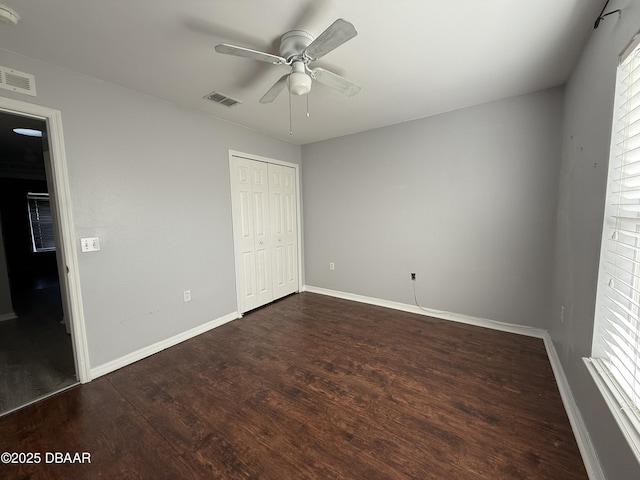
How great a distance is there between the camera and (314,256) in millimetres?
4312

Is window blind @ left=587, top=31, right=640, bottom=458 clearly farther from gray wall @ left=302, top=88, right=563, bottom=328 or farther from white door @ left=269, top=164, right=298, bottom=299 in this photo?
white door @ left=269, top=164, right=298, bottom=299

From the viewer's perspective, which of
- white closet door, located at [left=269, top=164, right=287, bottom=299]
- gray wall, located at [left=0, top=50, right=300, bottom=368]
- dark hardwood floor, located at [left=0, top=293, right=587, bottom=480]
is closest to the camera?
dark hardwood floor, located at [left=0, top=293, right=587, bottom=480]

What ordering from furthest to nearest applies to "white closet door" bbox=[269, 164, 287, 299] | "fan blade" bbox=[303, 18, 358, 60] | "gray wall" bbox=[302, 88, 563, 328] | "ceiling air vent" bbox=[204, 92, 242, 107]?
"white closet door" bbox=[269, 164, 287, 299]
"gray wall" bbox=[302, 88, 563, 328]
"ceiling air vent" bbox=[204, 92, 242, 107]
"fan blade" bbox=[303, 18, 358, 60]

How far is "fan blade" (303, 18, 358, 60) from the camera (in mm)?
1217

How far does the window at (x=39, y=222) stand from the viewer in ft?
17.5

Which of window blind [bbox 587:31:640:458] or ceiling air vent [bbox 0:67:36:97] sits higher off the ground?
ceiling air vent [bbox 0:67:36:97]

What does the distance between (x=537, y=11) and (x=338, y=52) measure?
3.97 ft

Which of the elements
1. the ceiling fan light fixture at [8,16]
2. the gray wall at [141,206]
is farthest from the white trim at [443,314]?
the ceiling fan light fixture at [8,16]

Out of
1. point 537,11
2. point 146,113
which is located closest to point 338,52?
point 537,11

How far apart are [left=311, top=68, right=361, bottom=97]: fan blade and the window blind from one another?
1403 mm

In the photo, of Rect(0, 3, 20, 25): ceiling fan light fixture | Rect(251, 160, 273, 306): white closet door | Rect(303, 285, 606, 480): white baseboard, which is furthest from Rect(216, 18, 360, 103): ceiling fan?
Rect(303, 285, 606, 480): white baseboard

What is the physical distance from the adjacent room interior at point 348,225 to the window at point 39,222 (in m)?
3.29

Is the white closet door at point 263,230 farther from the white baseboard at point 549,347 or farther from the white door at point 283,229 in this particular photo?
Answer: the white baseboard at point 549,347

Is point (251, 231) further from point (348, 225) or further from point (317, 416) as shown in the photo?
point (317, 416)
